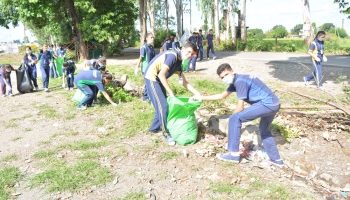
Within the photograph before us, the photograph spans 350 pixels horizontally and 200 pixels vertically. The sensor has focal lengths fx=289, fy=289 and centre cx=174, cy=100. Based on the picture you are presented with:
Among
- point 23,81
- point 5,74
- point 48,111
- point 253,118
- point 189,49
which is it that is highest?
point 189,49

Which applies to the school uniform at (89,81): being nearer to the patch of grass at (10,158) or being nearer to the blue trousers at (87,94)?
the blue trousers at (87,94)

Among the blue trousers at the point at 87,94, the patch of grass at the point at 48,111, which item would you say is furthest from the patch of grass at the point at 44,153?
the blue trousers at the point at 87,94

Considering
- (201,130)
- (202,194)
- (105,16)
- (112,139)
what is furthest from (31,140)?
(105,16)

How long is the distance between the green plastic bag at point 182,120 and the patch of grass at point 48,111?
3209mm

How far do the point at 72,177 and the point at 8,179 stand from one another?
0.81 m

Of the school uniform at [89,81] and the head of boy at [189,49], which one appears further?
the school uniform at [89,81]

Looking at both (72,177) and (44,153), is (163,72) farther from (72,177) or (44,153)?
(44,153)

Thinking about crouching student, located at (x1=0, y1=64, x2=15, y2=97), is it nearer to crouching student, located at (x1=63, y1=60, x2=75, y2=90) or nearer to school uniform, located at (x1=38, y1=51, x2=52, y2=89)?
school uniform, located at (x1=38, y1=51, x2=52, y2=89)

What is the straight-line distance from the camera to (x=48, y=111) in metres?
6.77

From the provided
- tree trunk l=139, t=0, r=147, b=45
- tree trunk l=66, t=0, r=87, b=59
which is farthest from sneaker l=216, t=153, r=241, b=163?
tree trunk l=66, t=0, r=87, b=59

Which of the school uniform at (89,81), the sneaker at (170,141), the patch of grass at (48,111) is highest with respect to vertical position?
the school uniform at (89,81)

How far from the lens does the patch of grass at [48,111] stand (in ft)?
21.1

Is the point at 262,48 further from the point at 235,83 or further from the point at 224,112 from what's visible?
the point at 235,83

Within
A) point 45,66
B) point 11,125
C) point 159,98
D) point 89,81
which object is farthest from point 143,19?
point 159,98
